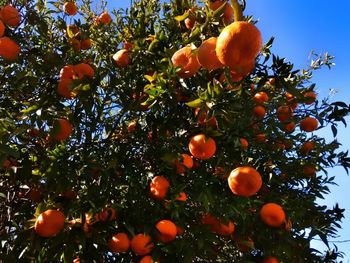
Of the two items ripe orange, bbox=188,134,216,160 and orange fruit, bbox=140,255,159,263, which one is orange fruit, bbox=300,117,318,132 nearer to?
ripe orange, bbox=188,134,216,160

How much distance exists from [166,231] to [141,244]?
0.77 feet

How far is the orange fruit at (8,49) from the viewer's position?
364 centimetres

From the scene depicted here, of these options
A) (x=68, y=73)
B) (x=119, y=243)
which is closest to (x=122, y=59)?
(x=68, y=73)

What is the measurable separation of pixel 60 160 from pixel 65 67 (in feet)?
2.90

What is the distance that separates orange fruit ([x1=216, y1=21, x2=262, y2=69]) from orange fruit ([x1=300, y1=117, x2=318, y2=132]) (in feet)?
10.5

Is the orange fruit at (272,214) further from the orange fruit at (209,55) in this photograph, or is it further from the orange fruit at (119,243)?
the orange fruit at (209,55)

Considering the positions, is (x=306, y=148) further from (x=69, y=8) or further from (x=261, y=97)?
(x=69, y=8)

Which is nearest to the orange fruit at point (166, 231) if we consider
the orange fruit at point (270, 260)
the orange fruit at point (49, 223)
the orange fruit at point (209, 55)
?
the orange fruit at point (49, 223)

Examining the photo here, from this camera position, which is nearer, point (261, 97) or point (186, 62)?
point (186, 62)

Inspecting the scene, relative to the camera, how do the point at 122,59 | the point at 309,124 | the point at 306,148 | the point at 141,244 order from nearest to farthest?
the point at 141,244
the point at 122,59
the point at 309,124
the point at 306,148

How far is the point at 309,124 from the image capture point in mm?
5168

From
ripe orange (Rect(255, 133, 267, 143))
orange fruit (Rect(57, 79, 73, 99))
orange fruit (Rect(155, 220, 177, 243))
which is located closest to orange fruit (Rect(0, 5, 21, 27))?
orange fruit (Rect(57, 79, 73, 99))

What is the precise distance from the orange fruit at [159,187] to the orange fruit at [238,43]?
170 cm

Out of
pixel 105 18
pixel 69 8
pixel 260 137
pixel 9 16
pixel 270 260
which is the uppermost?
pixel 105 18
